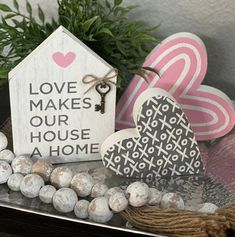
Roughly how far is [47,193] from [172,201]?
0.17 metres

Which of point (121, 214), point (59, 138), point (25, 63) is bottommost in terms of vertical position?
point (121, 214)

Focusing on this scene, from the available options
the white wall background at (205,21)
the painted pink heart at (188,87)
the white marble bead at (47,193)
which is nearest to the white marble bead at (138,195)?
the white marble bead at (47,193)

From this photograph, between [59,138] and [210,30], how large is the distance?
37 cm

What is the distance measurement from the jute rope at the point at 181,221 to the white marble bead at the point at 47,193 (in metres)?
0.10

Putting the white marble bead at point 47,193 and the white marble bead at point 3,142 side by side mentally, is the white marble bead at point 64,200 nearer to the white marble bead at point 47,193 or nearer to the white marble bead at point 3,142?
the white marble bead at point 47,193

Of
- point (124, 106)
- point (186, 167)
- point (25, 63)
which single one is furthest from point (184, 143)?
point (25, 63)

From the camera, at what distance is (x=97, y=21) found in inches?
31.1

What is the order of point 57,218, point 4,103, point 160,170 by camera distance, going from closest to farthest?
1. point 57,218
2. point 160,170
3. point 4,103

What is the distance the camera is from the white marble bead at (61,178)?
707mm

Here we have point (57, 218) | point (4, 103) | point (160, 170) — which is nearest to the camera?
point (57, 218)

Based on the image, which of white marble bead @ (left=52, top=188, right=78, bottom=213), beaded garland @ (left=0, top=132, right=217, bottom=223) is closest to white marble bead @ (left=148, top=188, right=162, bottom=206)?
beaded garland @ (left=0, top=132, right=217, bottom=223)

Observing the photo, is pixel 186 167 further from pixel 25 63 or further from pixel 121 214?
pixel 25 63

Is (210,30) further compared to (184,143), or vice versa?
(210,30)

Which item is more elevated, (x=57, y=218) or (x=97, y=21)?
(x=97, y=21)
